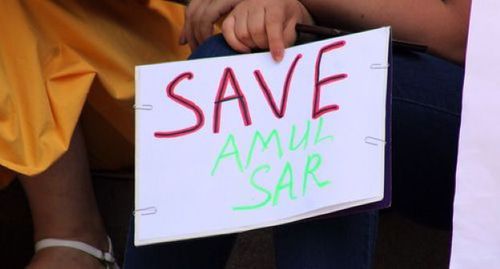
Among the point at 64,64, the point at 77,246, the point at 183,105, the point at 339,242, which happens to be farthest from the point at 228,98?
the point at 77,246

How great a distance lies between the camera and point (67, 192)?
3.81ft

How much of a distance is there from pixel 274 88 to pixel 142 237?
0.57ft

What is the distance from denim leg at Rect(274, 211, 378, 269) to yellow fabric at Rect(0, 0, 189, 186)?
0.34 metres

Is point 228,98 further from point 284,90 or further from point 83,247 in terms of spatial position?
point 83,247

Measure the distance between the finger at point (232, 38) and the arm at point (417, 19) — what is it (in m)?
0.11

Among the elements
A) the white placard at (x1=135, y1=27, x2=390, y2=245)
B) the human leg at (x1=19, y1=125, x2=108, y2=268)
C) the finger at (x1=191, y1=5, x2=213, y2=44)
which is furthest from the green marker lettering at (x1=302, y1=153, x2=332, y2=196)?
the human leg at (x1=19, y1=125, x2=108, y2=268)

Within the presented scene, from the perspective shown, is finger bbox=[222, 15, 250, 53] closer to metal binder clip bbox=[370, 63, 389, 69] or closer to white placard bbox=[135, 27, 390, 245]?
white placard bbox=[135, 27, 390, 245]

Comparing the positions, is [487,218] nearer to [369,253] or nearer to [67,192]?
[369,253]

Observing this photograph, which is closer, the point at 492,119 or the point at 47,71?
the point at 492,119

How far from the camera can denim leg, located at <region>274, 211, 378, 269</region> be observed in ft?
2.60

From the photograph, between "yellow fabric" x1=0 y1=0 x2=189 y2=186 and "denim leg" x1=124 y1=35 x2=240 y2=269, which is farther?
"yellow fabric" x1=0 y1=0 x2=189 y2=186

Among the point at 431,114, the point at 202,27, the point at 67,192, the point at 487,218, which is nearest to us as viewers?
the point at 487,218

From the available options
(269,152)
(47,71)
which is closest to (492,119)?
(269,152)

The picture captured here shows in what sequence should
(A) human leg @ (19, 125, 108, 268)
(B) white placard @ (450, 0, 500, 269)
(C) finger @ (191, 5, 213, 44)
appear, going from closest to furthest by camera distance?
(B) white placard @ (450, 0, 500, 269) → (C) finger @ (191, 5, 213, 44) → (A) human leg @ (19, 125, 108, 268)
